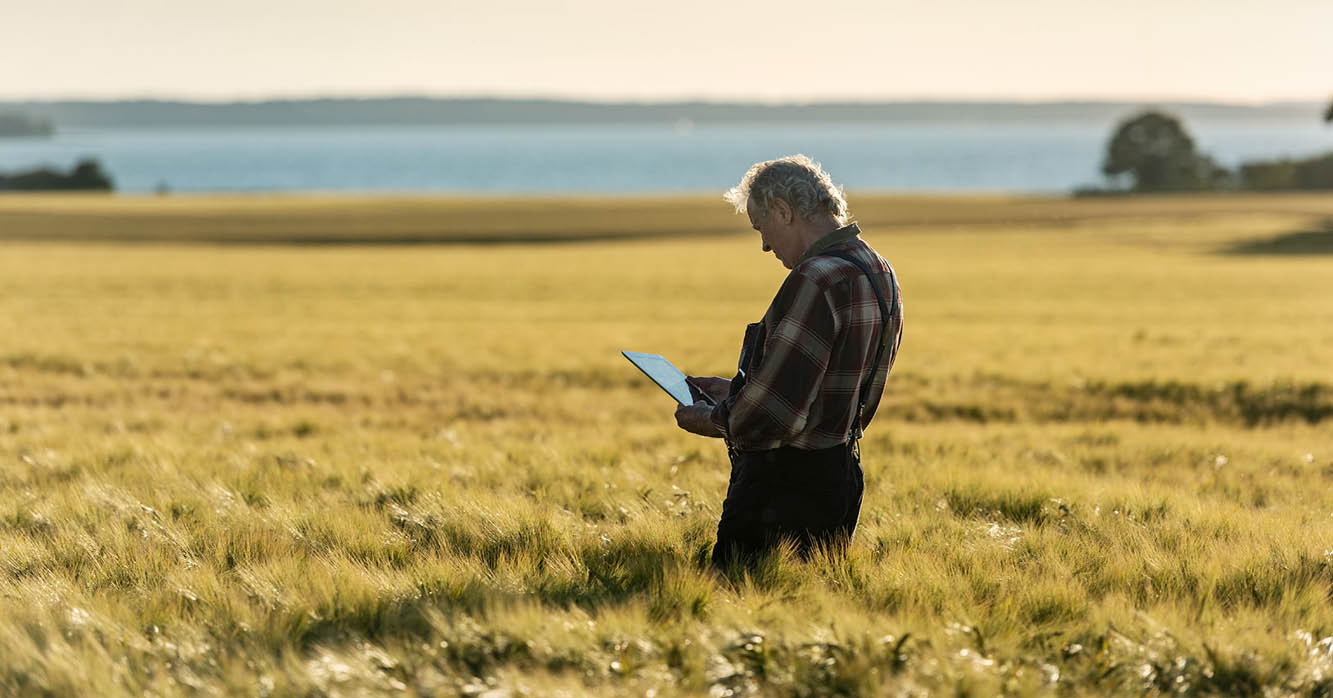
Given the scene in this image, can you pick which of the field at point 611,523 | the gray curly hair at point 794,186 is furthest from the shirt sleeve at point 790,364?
the field at point 611,523

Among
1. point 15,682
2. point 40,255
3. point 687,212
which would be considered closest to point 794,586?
point 15,682

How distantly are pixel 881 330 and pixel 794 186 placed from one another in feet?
2.21

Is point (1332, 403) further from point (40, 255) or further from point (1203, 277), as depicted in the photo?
point (40, 255)

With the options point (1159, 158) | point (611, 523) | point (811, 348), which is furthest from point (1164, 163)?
point (811, 348)

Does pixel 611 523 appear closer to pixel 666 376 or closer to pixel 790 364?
pixel 666 376

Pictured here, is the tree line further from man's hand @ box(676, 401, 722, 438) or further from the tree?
man's hand @ box(676, 401, 722, 438)

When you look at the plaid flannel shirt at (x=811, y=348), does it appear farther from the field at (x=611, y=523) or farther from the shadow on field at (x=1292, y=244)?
the shadow on field at (x=1292, y=244)

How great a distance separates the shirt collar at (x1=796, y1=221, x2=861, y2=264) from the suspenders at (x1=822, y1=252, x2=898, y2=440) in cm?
5

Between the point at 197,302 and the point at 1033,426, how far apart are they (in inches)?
959

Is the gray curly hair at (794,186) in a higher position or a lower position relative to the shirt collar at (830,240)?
higher

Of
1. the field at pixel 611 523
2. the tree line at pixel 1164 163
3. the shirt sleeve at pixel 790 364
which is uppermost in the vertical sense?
the tree line at pixel 1164 163

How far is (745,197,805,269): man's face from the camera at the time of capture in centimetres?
427

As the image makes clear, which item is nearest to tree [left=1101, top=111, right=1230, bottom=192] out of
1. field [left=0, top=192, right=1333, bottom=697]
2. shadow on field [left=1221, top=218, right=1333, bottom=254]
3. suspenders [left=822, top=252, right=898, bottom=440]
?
shadow on field [left=1221, top=218, right=1333, bottom=254]

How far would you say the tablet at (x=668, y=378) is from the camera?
4.62 metres
